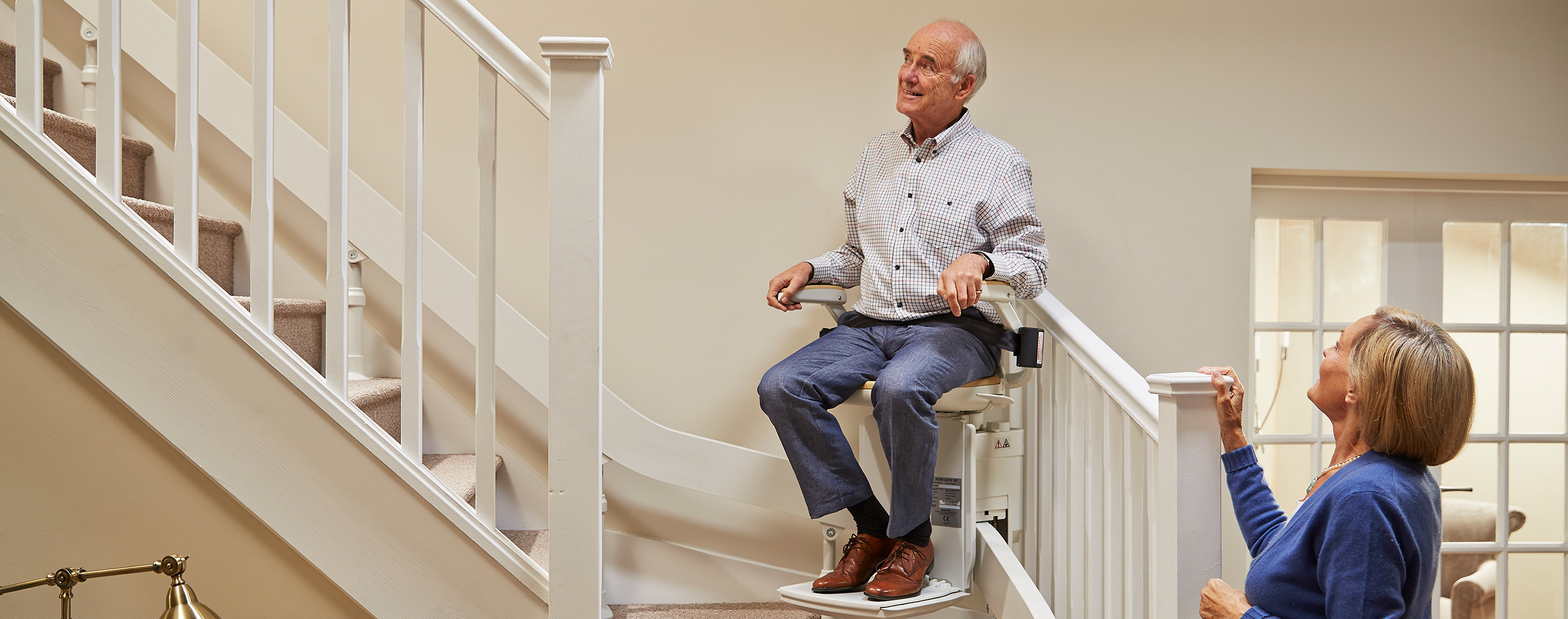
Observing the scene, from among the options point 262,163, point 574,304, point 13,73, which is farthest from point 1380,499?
point 13,73

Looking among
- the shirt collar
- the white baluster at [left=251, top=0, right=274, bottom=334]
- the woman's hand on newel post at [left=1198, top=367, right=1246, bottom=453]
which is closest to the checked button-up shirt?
the shirt collar

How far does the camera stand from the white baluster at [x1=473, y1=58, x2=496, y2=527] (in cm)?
134

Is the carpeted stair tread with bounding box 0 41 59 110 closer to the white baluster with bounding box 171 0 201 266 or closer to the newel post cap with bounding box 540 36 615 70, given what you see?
the white baluster with bounding box 171 0 201 266

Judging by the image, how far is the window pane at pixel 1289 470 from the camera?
253cm

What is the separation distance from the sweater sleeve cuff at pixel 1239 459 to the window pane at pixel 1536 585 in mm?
2086

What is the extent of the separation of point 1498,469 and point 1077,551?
5.86ft

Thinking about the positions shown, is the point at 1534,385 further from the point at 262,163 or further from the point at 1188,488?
the point at 262,163

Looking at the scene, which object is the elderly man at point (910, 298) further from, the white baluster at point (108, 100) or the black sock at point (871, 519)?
the white baluster at point (108, 100)

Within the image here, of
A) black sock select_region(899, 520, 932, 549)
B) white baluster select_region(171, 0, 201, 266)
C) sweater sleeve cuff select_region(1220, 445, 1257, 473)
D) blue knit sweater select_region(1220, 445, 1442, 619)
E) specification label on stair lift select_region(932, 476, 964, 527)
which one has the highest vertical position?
white baluster select_region(171, 0, 201, 266)

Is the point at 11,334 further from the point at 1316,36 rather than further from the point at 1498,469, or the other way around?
the point at 1498,469

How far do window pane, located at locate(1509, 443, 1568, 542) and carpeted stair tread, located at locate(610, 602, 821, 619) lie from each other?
216 centimetres

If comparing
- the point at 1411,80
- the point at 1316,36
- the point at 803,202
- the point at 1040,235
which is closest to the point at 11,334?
the point at 803,202

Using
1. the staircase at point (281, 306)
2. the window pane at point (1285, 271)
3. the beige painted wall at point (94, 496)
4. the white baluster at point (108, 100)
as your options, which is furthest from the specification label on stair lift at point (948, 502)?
the white baluster at point (108, 100)

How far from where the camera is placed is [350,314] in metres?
2.13
